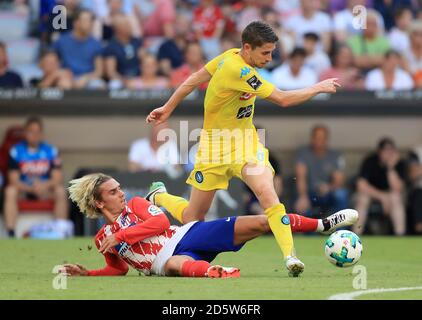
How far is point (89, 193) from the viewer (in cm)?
930

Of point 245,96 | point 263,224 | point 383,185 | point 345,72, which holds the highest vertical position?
point 345,72

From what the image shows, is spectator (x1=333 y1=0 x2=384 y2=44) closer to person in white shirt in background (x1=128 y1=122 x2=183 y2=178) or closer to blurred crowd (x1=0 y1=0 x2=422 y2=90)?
blurred crowd (x1=0 y1=0 x2=422 y2=90)

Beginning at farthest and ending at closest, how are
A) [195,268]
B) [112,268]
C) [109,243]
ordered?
[112,268] < [195,268] < [109,243]

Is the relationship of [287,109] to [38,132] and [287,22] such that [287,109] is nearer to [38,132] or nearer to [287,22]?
[287,22]

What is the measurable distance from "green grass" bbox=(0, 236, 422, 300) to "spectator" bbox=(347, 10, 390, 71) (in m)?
5.31

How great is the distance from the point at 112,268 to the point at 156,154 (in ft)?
25.3

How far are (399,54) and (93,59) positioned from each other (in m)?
5.42

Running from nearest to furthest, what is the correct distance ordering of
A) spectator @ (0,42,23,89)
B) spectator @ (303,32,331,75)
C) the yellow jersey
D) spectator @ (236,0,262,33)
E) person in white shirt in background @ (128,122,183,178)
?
the yellow jersey < person in white shirt in background @ (128,122,183,178) < spectator @ (0,42,23,89) < spectator @ (303,32,331,75) < spectator @ (236,0,262,33)

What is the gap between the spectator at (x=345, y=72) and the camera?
18.5 m

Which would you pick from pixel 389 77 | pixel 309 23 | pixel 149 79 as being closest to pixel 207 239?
pixel 149 79

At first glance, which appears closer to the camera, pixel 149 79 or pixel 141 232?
pixel 141 232

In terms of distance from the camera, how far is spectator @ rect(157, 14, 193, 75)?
18.2 meters

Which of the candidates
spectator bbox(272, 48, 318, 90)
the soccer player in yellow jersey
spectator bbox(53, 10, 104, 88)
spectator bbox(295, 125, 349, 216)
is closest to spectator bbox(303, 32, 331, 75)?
spectator bbox(272, 48, 318, 90)

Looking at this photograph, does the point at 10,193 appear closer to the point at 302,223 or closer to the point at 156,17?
the point at 156,17
